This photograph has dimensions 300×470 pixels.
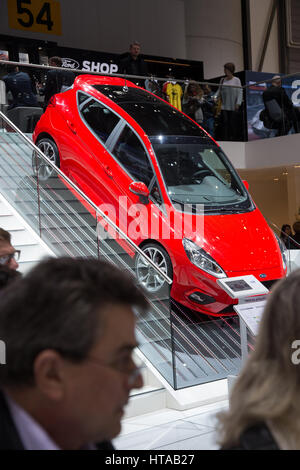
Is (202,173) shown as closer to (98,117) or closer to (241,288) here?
(98,117)

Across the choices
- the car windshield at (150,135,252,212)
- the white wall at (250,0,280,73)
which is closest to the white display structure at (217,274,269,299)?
the car windshield at (150,135,252,212)

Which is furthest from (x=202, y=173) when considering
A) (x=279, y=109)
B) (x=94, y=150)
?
(x=279, y=109)

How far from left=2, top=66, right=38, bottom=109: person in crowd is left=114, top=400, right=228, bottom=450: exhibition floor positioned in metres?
5.45

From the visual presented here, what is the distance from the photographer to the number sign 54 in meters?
15.0

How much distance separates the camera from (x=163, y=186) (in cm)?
710

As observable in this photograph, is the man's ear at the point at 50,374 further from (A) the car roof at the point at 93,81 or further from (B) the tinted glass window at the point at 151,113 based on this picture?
(A) the car roof at the point at 93,81

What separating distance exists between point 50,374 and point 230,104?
11382 mm

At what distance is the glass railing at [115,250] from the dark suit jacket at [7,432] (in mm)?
3909

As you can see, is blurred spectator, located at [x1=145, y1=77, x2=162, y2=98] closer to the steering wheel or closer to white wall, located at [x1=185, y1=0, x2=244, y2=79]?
the steering wheel

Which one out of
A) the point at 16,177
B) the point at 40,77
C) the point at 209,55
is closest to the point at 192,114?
the point at 40,77

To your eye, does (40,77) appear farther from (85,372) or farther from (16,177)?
(85,372)

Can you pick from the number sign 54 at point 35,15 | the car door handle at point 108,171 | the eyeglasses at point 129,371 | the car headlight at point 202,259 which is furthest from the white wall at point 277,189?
the eyeglasses at point 129,371

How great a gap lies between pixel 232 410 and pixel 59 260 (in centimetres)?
54

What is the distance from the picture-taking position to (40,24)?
610 inches
